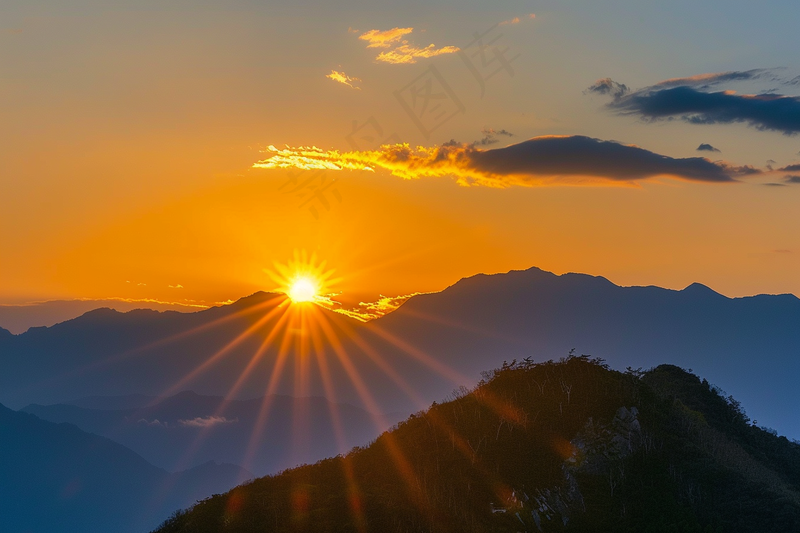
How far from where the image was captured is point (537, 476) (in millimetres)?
43469

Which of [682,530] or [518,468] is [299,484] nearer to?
[518,468]

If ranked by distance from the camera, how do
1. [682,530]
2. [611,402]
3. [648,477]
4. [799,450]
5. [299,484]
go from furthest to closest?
[799,450] < [611,402] < [299,484] < [648,477] < [682,530]

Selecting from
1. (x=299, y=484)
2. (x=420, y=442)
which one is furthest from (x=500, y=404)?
(x=299, y=484)

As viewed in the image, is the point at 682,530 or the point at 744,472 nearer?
the point at 682,530

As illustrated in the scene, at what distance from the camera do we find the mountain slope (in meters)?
40.3

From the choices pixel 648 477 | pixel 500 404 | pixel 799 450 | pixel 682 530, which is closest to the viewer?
pixel 682 530

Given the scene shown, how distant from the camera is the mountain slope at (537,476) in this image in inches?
1586

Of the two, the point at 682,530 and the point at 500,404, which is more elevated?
the point at 500,404

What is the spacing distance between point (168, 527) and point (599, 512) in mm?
27456

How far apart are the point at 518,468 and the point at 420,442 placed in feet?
28.9

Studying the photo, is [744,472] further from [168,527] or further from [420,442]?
[168,527]

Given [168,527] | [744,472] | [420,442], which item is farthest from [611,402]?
[168,527]

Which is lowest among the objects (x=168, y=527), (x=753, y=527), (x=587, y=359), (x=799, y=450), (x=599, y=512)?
(x=799, y=450)

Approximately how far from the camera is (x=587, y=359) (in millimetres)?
55906
